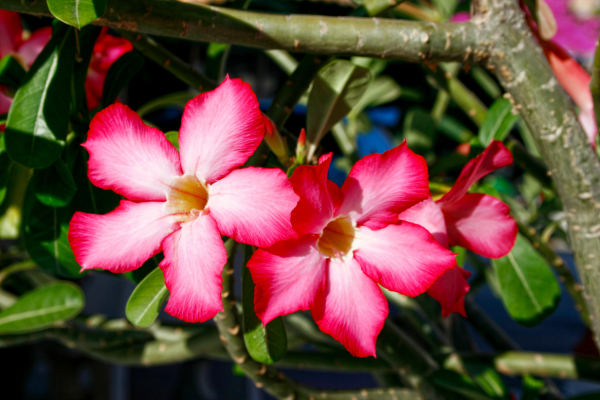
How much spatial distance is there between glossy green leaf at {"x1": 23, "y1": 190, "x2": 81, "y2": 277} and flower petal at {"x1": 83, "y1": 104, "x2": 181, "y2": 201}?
0.68ft

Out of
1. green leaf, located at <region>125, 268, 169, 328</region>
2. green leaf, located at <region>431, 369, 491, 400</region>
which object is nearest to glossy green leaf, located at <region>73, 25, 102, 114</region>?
green leaf, located at <region>125, 268, 169, 328</region>

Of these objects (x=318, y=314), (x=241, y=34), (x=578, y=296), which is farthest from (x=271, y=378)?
(x=578, y=296)

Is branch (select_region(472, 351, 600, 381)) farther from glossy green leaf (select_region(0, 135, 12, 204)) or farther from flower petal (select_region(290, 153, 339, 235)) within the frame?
glossy green leaf (select_region(0, 135, 12, 204))

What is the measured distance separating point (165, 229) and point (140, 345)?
0.63m

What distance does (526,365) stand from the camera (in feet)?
2.57

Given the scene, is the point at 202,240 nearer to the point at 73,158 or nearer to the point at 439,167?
the point at 73,158

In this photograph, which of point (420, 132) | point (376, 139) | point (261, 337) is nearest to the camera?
point (261, 337)

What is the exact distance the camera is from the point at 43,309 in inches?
27.1

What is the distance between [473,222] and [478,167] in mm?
59

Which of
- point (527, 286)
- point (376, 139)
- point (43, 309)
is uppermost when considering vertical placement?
point (527, 286)

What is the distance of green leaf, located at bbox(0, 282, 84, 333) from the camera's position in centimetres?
68

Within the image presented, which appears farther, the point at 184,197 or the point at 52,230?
the point at 52,230

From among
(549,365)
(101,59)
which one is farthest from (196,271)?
(549,365)

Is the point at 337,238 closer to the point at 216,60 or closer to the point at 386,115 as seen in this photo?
the point at 216,60
